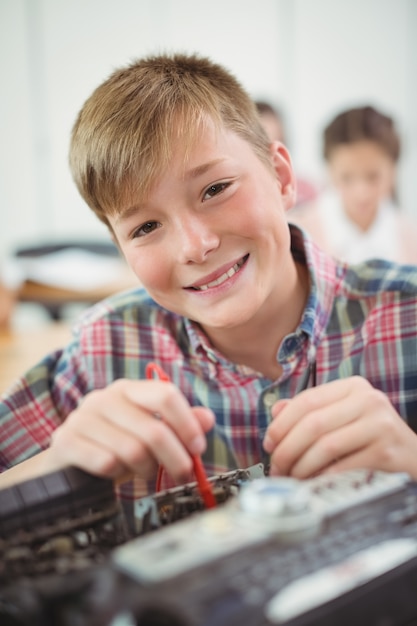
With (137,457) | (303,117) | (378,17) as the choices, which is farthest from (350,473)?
(378,17)

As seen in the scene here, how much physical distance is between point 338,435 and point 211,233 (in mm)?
324

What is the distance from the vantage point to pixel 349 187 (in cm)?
276

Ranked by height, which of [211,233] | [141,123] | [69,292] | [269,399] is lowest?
[69,292]

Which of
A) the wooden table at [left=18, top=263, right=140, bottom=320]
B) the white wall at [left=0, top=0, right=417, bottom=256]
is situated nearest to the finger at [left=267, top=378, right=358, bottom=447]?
the wooden table at [left=18, top=263, right=140, bottom=320]

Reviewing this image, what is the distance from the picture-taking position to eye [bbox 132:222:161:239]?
861 millimetres

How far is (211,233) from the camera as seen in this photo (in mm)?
850

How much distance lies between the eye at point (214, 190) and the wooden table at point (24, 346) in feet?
1.84

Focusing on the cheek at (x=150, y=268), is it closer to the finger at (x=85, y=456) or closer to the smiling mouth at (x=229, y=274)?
the smiling mouth at (x=229, y=274)

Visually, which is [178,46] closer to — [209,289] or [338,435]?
[209,289]

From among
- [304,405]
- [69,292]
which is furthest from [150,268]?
[69,292]

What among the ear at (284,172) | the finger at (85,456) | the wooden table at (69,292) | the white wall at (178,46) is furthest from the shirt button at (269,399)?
the white wall at (178,46)

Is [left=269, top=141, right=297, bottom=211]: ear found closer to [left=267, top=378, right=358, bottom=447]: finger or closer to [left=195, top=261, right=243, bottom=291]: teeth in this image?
[left=195, top=261, right=243, bottom=291]: teeth

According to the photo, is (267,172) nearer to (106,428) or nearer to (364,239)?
(106,428)

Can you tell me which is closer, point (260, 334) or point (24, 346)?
point (260, 334)
